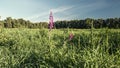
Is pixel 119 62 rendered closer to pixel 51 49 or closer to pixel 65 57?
pixel 65 57

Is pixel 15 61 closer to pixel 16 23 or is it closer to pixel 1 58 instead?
pixel 1 58

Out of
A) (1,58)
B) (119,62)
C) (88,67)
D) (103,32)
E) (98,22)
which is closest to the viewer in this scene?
(88,67)

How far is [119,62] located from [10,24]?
72530mm

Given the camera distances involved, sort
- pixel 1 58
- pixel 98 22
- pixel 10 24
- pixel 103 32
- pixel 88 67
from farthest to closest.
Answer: pixel 98 22, pixel 10 24, pixel 103 32, pixel 1 58, pixel 88 67

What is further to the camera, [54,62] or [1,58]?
[1,58]

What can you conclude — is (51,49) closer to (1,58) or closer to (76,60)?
(76,60)

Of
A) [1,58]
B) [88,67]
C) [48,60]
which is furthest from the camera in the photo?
[1,58]

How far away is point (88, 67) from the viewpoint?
624 cm

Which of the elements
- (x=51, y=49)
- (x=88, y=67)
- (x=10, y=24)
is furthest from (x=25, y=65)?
(x=10, y=24)

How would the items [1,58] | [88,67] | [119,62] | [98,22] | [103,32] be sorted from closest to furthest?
[88,67] < [119,62] < [1,58] < [103,32] < [98,22]

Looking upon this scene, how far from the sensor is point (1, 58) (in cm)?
796

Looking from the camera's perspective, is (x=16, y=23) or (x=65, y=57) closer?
(x=65, y=57)

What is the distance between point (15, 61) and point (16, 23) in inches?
2928

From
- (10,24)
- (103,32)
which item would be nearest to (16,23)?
(10,24)
